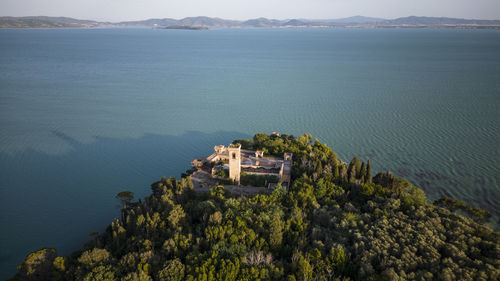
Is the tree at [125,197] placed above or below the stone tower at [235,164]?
below

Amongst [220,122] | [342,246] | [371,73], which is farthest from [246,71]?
[342,246]

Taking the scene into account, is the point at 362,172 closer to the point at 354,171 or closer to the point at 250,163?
the point at 354,171

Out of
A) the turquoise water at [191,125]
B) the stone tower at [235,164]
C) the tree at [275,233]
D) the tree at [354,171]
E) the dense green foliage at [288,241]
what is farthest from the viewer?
the turquoise water at [191,125]

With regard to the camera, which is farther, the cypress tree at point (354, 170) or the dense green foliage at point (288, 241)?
the cypress tree at point (354, 170)

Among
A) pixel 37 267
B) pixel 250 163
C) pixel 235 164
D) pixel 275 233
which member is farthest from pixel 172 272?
pixel 250 163

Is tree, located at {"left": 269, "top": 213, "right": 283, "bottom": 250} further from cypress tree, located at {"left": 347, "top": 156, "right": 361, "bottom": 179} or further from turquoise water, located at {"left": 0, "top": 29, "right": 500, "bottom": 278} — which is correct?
turquoise water, located at {"left": 0, "top": 29, "right": 500, "bottom": 278}

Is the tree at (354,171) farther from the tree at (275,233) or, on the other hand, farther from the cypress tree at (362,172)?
the tree at (275,233)

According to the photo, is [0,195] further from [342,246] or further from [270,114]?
[270,114]

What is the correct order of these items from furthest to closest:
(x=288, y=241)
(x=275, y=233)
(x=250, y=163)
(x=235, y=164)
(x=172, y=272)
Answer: (x=250, y=163) → (x=235, y=164) → (x=288, y=241) → (x=275, y=233) → (x=172, y=272)

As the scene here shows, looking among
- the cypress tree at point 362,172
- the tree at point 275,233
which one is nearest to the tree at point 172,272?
the tree at point 275,233
